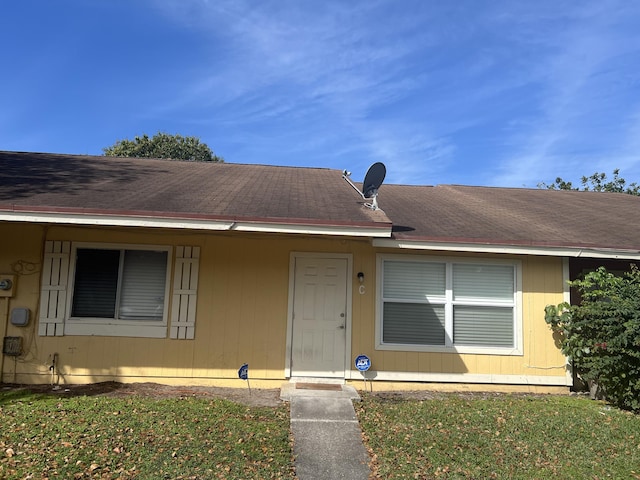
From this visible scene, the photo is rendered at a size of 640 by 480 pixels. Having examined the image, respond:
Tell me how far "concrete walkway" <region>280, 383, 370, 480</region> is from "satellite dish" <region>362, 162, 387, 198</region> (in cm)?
330

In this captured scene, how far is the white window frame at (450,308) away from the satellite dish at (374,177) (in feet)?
3.92

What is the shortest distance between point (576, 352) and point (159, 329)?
6.50 meters

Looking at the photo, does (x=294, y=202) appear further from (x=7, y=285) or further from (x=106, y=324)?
(x=7, y=285)

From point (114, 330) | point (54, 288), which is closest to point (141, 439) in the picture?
point (114, 330)

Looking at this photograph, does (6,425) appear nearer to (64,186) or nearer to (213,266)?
(213,266)

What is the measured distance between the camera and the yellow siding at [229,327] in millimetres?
6801

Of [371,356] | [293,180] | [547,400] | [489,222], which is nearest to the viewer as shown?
[547,400]

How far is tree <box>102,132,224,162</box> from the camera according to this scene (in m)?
32.8

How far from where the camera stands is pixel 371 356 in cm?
700

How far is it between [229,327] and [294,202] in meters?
2.25

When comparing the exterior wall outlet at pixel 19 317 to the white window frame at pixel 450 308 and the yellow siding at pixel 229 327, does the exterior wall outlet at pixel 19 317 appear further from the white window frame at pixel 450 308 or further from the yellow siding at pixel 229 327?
the white window frame at pixel 450 308

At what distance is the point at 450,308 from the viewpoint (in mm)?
7156

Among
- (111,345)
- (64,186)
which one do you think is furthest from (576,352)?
(64,186)

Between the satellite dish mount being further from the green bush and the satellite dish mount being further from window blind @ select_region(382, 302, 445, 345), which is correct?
the green bush
